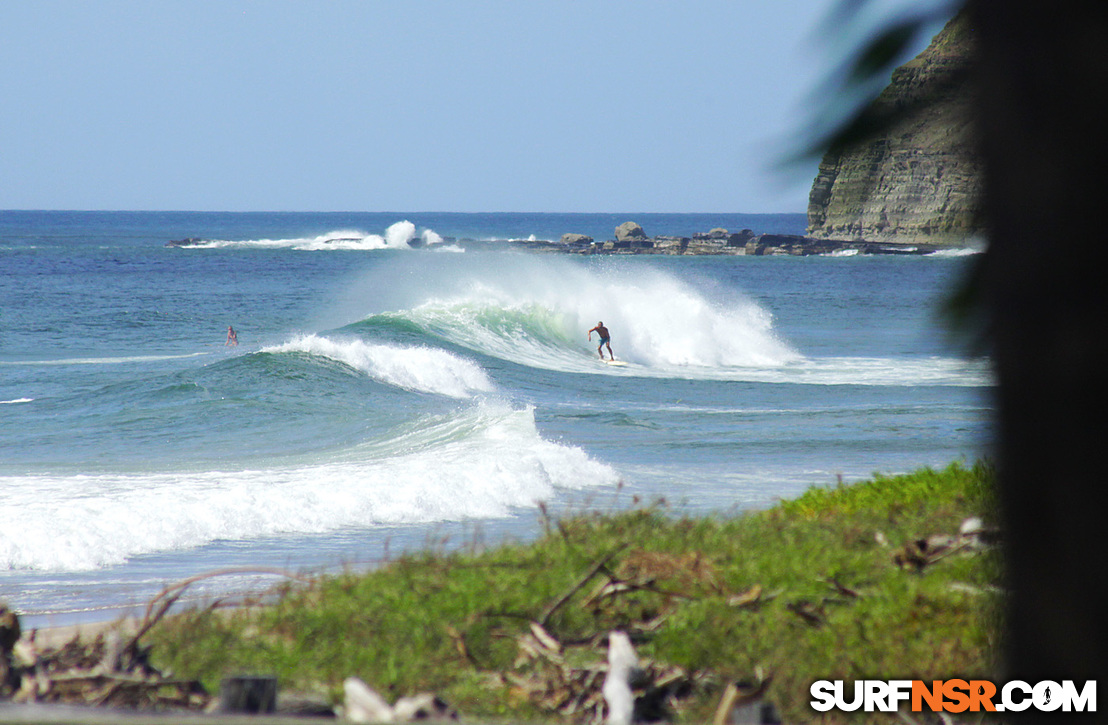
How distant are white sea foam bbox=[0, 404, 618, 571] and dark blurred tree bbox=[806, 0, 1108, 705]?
919cm

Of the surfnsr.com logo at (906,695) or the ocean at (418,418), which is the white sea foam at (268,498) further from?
the surfnsr.com logo at (906,695)

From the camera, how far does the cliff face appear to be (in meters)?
1.27

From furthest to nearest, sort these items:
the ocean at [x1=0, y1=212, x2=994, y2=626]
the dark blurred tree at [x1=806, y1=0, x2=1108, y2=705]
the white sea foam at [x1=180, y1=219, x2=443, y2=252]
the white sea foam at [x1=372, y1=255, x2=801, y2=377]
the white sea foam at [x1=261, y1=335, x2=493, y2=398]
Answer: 1. the white sea foam at [x1=180, y1=219, x2=443, y2=252]
2. the white sea foam at [x1=372, y1=255, x2=801, y2=377]
3. the white sea foam at [x1=261, y1=335, x2=493, y2=398]
4. the ocean at [x1=0, y1=212, x2=994, y2=626]
5. the dark blurred tree at [x1=806, y1=0, x2=1108, y2=705]

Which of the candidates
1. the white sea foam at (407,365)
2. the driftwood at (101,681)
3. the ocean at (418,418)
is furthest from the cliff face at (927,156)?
the white sea foam at (407,365)

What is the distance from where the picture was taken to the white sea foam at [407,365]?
74.1 feet

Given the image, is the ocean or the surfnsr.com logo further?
the ocean

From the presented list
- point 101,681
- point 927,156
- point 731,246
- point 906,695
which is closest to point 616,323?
point 906,695

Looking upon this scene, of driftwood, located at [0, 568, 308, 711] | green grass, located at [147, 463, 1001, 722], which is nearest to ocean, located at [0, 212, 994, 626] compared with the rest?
green grass, located at [147, 463, 1001, 722]

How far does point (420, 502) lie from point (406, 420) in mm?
6345

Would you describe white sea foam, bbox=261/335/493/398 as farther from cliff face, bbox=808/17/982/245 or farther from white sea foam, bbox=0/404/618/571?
cliff face, bbox=808/17/982/245

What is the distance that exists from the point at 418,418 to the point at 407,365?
640 centimetres

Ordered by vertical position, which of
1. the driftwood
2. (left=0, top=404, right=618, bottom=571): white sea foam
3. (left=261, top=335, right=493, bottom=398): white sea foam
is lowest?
(left=0, top=404, right=618, bottom=571): white sea foam

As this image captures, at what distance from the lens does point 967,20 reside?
49.5 inches

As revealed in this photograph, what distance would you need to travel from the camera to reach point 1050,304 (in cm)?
106
